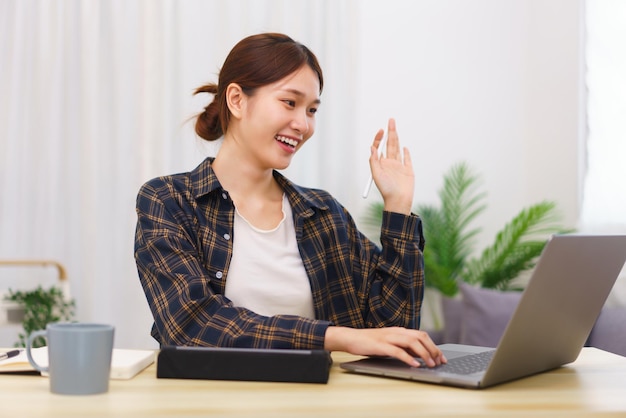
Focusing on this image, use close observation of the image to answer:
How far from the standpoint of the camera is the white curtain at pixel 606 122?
318cm

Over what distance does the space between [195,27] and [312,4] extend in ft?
1.75

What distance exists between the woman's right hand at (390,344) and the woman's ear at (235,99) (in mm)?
747

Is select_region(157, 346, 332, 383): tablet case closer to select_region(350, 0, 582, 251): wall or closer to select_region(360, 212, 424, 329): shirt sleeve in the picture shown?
select_region(360, 212, 424, 329): shirt sleeve

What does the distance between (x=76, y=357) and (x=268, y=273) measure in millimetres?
810

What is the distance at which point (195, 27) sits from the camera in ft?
12.1

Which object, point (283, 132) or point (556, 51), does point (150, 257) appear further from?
point (556, 51)

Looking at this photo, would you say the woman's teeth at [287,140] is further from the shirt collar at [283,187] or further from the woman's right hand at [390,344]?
the woman's right hand at [390,344]

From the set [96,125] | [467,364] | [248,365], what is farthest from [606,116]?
[248,365]

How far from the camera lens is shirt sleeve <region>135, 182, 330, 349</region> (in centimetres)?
133

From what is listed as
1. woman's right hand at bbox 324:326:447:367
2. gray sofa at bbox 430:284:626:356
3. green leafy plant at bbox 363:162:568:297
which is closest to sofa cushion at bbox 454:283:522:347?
gray sofa at bbox 430:284:626:356

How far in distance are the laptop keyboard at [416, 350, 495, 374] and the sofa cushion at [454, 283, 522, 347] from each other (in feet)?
5.63

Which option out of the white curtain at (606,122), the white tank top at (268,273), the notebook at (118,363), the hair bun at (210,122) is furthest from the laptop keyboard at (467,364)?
the white curtain at (606,122)

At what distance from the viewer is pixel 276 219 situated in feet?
6.27

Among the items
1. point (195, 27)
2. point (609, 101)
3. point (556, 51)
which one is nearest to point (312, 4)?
point (195, 27)
